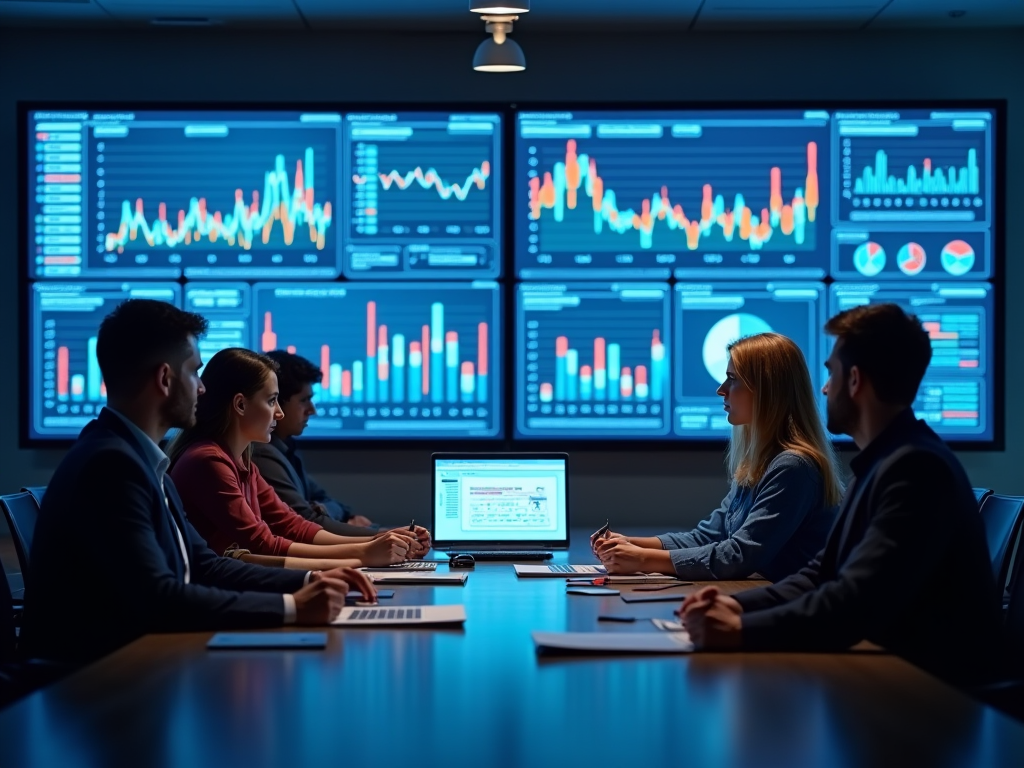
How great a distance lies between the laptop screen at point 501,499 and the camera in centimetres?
380

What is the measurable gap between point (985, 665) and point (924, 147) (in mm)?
3395

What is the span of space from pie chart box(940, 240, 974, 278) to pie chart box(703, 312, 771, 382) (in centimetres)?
82

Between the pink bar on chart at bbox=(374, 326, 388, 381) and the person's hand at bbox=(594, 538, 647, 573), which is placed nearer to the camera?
the person's hand at bbox=(594, 538, 647, 573)

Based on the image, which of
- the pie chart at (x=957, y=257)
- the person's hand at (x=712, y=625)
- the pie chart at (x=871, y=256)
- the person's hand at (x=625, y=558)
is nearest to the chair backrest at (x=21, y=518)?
the person's hand at (x=625, y=558)

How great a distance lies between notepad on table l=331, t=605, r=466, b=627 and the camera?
236 centimetres

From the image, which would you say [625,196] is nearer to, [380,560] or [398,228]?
[398,228]

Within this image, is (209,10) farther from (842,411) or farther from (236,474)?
(842,411)

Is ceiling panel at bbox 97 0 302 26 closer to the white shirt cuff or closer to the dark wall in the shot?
the dark wall

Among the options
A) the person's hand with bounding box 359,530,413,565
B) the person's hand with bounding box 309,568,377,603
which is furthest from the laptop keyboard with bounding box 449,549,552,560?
the person's hand with bounding box 309,568,377,603

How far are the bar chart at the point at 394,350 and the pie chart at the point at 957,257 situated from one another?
1.96 metres

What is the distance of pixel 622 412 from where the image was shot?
5.10m

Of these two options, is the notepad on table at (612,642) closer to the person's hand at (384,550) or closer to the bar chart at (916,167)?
the person's hand at (384,550)

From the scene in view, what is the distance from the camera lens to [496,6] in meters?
3.66

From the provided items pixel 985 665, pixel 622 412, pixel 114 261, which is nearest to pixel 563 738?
pixel 985 665
